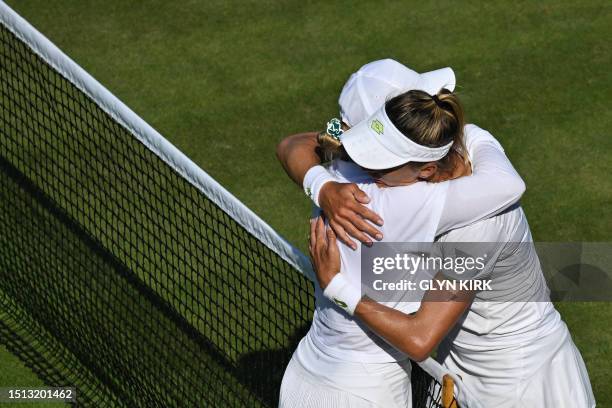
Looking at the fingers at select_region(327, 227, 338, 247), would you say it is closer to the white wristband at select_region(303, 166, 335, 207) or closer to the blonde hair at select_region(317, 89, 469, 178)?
the white wristband at select_region(303, 166, 335, 207)

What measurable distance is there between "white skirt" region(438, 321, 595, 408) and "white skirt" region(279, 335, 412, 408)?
40 centimetres

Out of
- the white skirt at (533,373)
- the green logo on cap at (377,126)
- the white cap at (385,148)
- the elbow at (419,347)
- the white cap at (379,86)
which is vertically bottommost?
the white skirt at (533,373)

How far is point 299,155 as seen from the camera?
4.71 metres

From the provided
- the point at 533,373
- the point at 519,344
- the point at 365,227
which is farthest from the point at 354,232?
the point at 533,373

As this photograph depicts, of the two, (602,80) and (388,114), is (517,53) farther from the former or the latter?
(388,114)

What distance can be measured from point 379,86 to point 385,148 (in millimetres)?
371

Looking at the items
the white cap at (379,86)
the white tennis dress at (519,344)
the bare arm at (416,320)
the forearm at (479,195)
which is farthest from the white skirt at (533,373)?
the white cap at (379,86)

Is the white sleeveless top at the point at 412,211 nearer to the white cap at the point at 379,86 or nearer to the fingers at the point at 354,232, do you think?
the fingers at the point at 354,232

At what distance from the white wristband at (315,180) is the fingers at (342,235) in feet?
0.63

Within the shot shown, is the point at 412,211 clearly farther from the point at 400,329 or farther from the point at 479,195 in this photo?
the point at 400,329

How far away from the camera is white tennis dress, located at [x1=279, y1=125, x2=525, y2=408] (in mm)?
3961

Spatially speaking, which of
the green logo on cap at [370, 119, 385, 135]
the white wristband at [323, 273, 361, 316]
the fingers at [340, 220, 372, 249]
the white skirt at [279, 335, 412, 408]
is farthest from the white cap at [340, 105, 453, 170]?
the white skirt at [279, 335, 412, 408]

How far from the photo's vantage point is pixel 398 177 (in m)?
4.02

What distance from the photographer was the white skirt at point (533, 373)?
4.48 metres
